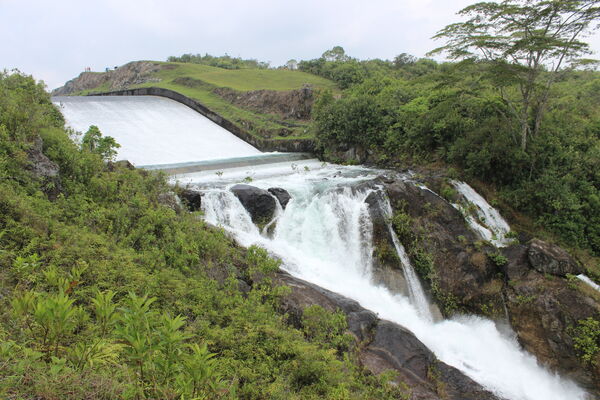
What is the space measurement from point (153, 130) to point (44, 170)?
11694 millimetres

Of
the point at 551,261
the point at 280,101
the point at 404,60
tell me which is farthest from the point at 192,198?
the point at 404,60

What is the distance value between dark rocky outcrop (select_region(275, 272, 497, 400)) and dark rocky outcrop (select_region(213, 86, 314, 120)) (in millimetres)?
15172

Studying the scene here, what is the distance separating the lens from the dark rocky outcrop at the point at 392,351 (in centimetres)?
610

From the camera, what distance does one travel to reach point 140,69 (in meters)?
36.2

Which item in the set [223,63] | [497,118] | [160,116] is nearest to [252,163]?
[160,116]

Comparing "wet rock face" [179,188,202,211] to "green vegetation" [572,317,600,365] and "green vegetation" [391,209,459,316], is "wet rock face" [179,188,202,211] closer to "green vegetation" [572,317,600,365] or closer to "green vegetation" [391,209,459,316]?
"green vegetation" [391,209,459,316]

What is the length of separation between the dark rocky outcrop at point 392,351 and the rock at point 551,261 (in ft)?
13.6

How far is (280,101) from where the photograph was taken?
21.3 m

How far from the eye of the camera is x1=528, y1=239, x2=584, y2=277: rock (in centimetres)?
884

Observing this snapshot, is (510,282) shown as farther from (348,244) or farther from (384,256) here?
(348,244)

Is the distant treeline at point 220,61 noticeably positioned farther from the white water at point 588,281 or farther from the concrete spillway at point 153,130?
the white water at point 588,281

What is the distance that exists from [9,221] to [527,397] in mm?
9670

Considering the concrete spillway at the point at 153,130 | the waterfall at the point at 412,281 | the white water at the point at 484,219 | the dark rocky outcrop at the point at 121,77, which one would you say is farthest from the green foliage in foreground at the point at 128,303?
the dark rocky outcrop at the point at 121,77

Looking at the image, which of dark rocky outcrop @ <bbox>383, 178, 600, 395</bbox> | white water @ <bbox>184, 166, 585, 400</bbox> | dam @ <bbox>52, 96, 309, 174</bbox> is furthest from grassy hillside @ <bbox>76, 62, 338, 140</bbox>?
dark rocky outcrop @ <bbox>383, 178, 600, 395</bbox>
